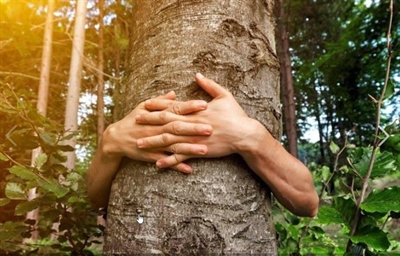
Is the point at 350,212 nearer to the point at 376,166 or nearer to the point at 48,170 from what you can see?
the point at 376,166

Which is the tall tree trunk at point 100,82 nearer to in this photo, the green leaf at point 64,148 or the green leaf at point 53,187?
the green leaf at point 64,148

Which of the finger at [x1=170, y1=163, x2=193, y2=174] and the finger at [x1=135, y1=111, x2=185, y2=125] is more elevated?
the finger at [x1=135, y1=111, x2=185, y2=125]

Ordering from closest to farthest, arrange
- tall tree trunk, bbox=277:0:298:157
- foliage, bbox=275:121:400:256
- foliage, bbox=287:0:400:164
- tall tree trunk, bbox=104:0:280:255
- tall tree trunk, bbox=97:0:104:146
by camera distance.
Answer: tall tree trunk, bbox=104:0:280:255
foliage, bbox=275:121:400:256
foliage, bbox=287:0:400:164
tall tree trunk, bbox=97:0:104:146
tall tree trunk, bbox=277:0:298:157

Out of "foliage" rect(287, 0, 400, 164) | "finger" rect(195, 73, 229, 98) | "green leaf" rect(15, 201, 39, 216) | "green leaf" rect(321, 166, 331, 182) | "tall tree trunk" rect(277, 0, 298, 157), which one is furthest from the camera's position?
"tall tree trunk" rect(277, 0, 298, 157)

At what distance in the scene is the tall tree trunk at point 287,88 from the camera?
985 cm

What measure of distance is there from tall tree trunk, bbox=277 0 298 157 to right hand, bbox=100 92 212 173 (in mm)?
8701

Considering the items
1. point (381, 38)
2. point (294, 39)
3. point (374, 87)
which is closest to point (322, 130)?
point (294, 39)

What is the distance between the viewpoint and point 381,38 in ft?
23.4

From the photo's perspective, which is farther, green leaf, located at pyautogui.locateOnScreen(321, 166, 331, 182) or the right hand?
green leaf, located at pyautogui.locateOnScreen(321, 166, 331, 182)

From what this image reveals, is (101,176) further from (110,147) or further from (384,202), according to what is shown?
(384,202)

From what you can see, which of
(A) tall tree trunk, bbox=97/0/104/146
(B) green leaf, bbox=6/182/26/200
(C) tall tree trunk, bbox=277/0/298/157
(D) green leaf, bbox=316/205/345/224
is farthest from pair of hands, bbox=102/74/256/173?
(A) tall tree trunk, bbox=97/0/104/146

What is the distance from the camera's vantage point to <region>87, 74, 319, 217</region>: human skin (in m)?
1.05

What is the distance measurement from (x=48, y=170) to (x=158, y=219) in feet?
2.44

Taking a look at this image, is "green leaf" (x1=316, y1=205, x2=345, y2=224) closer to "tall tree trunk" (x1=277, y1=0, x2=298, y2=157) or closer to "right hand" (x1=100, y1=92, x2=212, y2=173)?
"right hand" (x1=100, y1=92, x2=212, y2=173)
